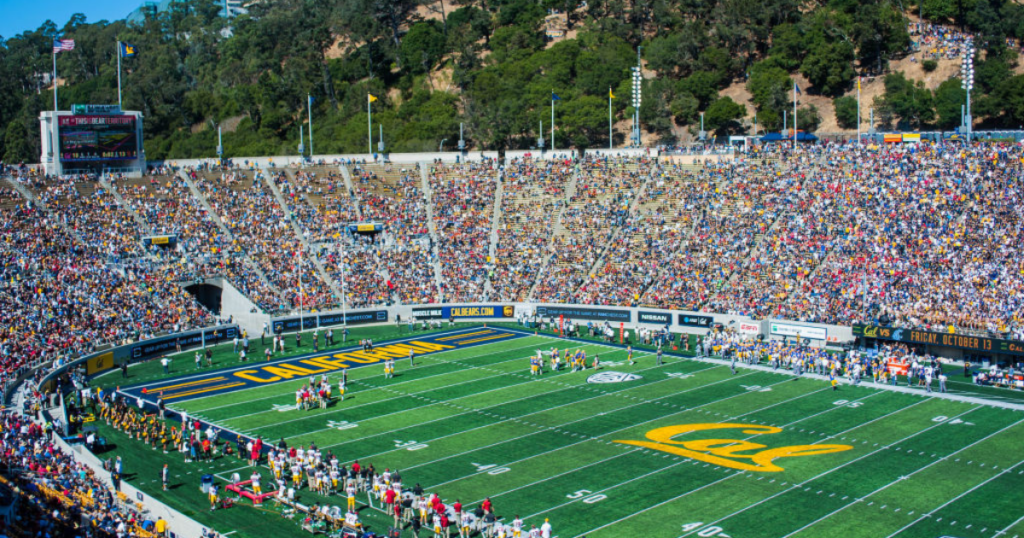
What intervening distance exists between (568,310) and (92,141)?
109 feet

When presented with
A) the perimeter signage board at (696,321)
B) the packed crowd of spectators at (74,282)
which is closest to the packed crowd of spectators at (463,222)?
the perimeter signage board at (696,321)

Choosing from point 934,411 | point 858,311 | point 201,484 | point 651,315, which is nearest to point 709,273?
point 651,315

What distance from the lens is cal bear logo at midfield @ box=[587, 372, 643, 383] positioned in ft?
130

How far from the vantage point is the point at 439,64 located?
113312 millimetres

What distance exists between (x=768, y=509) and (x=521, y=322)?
29753mm

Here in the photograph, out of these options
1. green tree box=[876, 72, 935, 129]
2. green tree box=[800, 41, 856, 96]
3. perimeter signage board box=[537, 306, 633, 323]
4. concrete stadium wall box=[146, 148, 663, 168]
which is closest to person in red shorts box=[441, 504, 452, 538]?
perimeter signage board box=[537, 306, 633, 323]

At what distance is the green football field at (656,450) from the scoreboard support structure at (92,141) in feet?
98.9

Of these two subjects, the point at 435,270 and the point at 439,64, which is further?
the point at 439,64

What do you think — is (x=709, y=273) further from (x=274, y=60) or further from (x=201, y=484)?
(x=274, y=60)

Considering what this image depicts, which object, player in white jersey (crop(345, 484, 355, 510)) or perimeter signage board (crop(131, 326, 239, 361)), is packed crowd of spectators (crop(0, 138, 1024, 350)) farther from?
player in white jersey (crop(345, 484, 355, 510))

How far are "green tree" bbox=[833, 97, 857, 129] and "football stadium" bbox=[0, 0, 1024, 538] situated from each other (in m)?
0.38

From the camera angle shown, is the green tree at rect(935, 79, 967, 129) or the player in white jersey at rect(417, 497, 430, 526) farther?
the green tree at rect(935, 79, 967, 129)

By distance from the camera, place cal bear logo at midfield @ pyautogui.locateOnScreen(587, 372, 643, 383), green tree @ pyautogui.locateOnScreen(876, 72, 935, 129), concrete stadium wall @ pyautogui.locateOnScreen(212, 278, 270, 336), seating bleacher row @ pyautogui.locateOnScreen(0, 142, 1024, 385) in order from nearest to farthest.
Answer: cal bear logo at midfield @ pyautogui.locateOnScreen(587, 372, 643, 383) → seating bleacher row @ pyautogui.locateOnScreen(0, 142, 1024, 385) → concrete stadium wall @ pyautogui.locateOnScreen(212, 278, 270, 336) → green tree @ pyautogui.locateOnScreen(876, 72, 935, 129)

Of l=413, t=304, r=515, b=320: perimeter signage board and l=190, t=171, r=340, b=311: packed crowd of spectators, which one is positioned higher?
l=190, t=171, r=340, b=311: packed crowd of spectators
